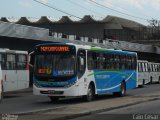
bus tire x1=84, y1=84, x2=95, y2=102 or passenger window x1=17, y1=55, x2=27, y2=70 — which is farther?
passenger window x1=17, y1=55, x2=27, y2=70

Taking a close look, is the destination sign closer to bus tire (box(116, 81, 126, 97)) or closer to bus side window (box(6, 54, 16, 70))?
bus side window (box(6, 54, 16, 70))

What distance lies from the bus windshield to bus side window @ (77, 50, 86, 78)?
0.46m

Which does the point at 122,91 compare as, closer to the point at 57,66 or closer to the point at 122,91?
the point at 122,91

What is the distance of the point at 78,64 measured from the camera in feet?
80.5

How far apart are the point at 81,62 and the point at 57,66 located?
1.37 m

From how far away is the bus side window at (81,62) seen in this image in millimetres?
24562

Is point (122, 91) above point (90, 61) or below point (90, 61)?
below

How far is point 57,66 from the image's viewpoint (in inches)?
950

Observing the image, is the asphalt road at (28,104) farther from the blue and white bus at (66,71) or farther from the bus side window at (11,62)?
the bus side window at (11,62)

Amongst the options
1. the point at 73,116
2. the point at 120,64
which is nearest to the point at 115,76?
the point at 120,64

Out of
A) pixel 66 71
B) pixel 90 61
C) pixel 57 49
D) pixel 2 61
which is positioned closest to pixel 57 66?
pixel 66 71

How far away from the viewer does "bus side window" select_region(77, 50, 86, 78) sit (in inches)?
967

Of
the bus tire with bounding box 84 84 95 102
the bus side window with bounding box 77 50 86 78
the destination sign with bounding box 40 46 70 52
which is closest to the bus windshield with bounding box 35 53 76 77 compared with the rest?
the destination sign with bounding box 40 46 70 52

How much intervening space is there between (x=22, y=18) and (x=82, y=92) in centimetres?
8006
